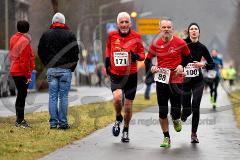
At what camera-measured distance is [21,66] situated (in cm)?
1309

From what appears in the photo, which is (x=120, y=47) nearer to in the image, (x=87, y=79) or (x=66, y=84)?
(x=66, y=84)

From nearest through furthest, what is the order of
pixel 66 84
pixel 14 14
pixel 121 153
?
pixel 121 153 → pixel 66 84 → pixel 14 14

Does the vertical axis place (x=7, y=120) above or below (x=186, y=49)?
below

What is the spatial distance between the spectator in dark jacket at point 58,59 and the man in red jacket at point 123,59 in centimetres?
130

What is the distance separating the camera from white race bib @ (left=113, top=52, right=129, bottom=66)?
38.0 ft

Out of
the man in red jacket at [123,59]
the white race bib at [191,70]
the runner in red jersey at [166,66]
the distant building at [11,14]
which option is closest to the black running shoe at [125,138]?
the man in red jacket at [123,59]

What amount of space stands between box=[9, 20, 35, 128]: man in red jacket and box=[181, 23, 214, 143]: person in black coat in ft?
9.61

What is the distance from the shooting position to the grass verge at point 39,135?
30.9ft

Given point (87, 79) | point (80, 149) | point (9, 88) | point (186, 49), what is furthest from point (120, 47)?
point (87, 79)

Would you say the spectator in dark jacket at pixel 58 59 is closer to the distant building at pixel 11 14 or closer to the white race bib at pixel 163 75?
the white race bib at pixel 163 75

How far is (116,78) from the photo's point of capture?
11688mm

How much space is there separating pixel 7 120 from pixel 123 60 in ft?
12.8

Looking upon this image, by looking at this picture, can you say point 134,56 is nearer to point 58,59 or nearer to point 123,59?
point 123,59

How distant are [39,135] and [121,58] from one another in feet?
5.91
